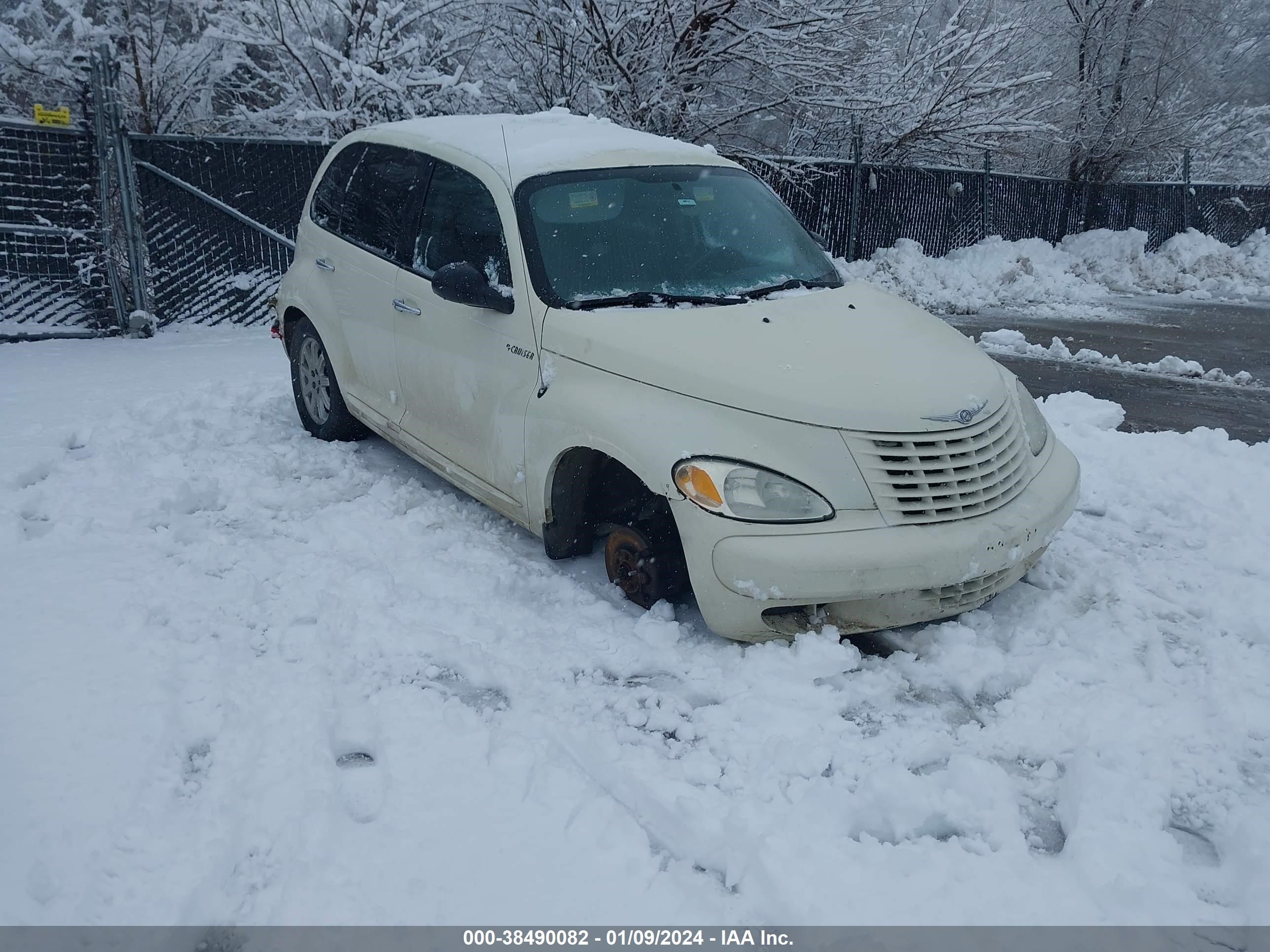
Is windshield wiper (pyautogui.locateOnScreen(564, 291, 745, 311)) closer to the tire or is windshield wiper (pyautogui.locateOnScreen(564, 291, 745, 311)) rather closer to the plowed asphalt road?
the tire

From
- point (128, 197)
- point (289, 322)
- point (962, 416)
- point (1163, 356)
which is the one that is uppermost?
point (128, 197)

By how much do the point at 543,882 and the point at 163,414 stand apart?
15.2ft

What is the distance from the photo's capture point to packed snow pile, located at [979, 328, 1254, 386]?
8.90 metres

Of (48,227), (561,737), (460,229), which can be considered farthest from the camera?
(48,227)

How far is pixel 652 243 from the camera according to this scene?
4402 mm

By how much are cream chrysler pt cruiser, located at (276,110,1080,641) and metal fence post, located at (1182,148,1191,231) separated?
20798 millimetres

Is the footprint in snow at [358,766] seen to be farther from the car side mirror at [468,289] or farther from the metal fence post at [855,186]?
the metal fence post at [855,186]

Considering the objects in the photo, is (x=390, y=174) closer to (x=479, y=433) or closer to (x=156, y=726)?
(x=479, y=433)

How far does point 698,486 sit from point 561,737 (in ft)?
3.14

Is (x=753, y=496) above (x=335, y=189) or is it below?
below

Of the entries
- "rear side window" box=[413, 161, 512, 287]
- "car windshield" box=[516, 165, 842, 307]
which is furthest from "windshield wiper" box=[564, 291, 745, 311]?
"rear side window" box=[413, 161, 512, 287]

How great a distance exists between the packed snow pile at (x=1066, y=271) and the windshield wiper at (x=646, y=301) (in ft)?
29.8

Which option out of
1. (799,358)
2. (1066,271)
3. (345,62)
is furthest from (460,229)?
(1066,271)

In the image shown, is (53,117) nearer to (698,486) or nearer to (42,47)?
(42,47)
